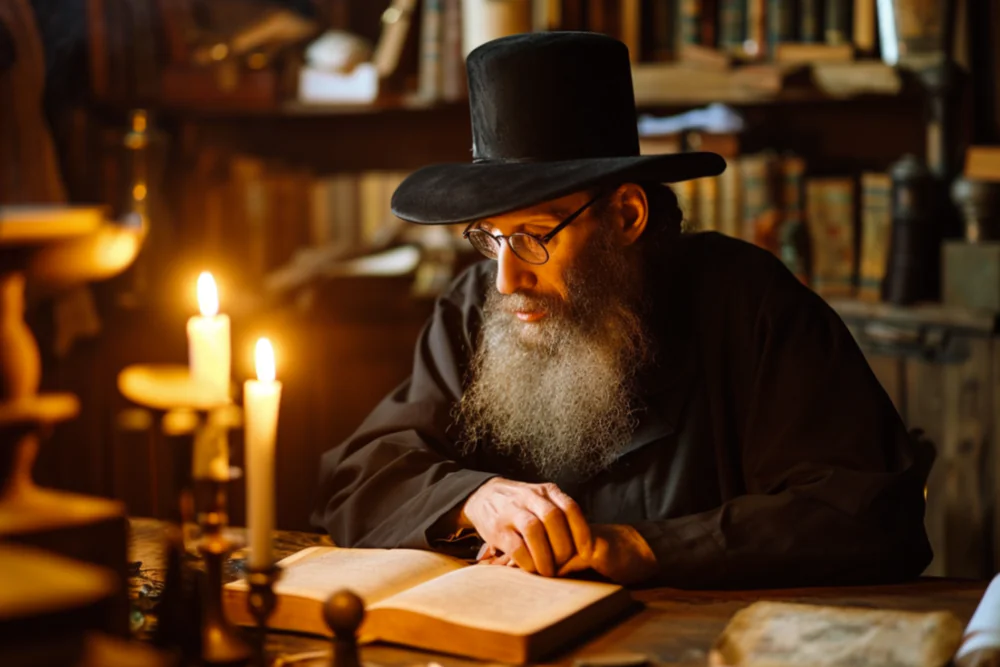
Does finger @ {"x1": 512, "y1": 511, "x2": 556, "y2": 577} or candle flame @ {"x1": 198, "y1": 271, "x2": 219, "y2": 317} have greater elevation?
candle flame @ {"x1": 198, "y1": 271, "x2": 219, "y2": 317}

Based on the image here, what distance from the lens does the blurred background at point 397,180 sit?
10.7ft

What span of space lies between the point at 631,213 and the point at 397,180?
1849 millimetres

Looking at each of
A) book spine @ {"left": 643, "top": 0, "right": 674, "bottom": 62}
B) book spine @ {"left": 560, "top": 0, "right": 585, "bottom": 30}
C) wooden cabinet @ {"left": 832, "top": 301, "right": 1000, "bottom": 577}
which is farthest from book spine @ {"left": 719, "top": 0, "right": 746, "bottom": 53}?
wooden cabinet @ {"left": 832, "top": 301, "right": 1000, "bottom": 577}

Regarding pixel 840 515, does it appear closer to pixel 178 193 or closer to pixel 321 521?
pixel 321 521

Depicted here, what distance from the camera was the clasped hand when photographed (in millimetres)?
1595

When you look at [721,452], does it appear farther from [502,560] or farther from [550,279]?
[502,560]

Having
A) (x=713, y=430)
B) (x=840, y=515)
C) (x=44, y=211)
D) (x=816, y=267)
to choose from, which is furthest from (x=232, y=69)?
(x=44, y=211)

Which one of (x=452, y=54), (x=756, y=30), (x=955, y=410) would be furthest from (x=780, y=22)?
(x=955, y=410)

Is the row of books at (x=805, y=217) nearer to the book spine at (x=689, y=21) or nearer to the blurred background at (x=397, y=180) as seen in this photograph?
the blurred background at (x=397, y=180)

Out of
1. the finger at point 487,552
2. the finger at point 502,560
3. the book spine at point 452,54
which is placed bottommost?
the finger at point 487,552

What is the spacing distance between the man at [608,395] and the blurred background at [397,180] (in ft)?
4.16

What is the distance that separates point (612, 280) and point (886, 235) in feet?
5.14

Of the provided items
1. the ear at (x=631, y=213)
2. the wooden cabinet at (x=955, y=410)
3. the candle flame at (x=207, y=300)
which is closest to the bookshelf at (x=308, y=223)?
the wooden cabinet at (x=955, y=410)

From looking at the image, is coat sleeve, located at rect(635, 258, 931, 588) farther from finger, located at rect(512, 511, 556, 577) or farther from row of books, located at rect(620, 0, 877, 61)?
row of books, located at rect(620, 0, 877, 61)
